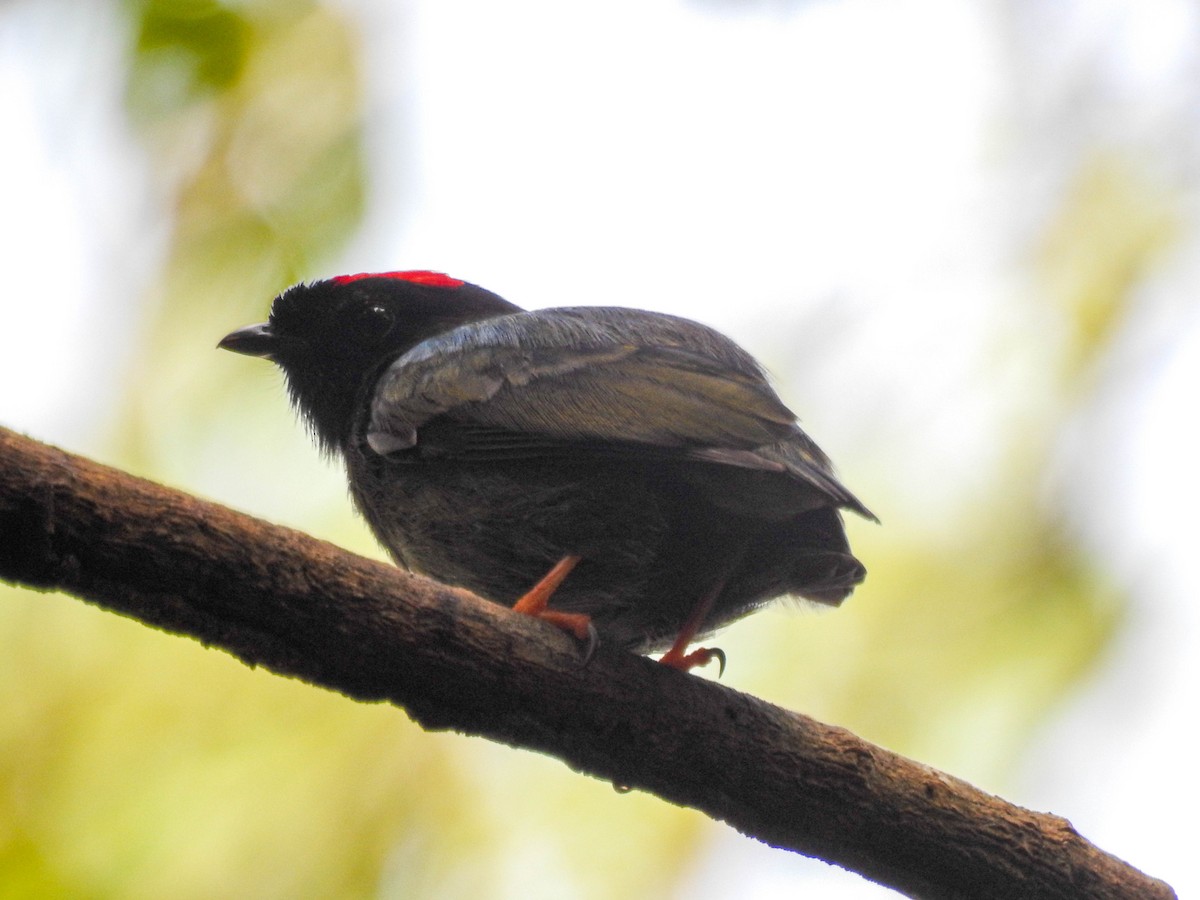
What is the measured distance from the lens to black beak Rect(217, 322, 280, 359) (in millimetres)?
4594

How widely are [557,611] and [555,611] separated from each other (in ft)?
0.19

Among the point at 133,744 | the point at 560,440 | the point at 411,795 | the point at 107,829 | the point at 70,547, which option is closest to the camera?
the point at 70,547

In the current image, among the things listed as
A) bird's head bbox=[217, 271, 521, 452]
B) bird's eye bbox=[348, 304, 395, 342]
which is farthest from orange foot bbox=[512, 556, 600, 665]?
bird's eye bbox=[348, 304, 395, 342]

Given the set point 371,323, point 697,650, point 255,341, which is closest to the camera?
point 697,650

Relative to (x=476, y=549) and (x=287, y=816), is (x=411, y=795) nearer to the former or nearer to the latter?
(x=287, y=816)

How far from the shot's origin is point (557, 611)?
336 cm

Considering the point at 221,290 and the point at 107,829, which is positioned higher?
the point at 221,290

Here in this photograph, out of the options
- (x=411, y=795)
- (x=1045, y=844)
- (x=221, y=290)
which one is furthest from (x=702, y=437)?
(x=221, y=290)

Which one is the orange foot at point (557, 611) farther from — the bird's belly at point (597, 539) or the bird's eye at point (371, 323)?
the bird's eye at point (371, 323)

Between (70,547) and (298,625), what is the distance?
50cm

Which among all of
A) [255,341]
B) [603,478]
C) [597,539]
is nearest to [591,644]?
[597,539]

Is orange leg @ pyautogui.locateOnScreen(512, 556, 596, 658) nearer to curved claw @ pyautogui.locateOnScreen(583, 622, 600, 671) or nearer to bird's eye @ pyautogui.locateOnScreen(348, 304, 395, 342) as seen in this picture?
curved claw @ pyautogui.locateOnScreen(583, 622, 600, 671)

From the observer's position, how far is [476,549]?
11.7 feet

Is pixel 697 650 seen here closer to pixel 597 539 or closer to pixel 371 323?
pixel 597 539
